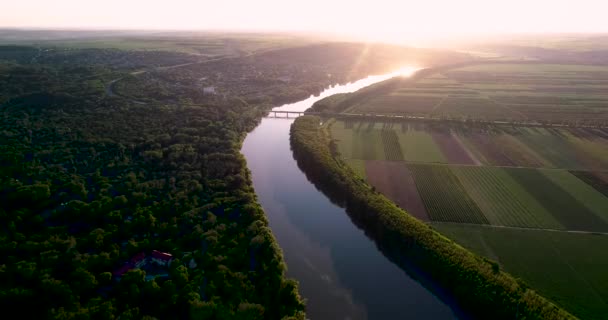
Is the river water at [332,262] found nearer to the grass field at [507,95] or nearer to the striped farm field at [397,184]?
the striped farm field at [397,184]

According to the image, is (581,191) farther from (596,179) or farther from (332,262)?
(332,262)

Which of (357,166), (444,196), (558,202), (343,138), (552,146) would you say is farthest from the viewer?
(343,138)

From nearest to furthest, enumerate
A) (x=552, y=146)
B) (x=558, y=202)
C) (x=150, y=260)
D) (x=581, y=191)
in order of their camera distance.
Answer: (x=150, y=260), (x=558, y=202), (x=581, y=191), (x=552, y=146)

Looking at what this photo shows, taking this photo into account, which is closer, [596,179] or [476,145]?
[596,179]

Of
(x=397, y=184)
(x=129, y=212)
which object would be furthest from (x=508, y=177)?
(x=129, y=212)

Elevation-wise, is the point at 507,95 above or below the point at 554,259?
above

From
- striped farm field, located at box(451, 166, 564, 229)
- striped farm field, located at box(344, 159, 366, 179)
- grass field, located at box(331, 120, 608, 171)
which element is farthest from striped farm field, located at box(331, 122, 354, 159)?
striped farm field, located at box(451, 166, 564, 229)

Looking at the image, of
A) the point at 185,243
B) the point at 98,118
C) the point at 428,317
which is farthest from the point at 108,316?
the point at 98,118

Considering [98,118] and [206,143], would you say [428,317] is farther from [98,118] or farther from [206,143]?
[98,118]
